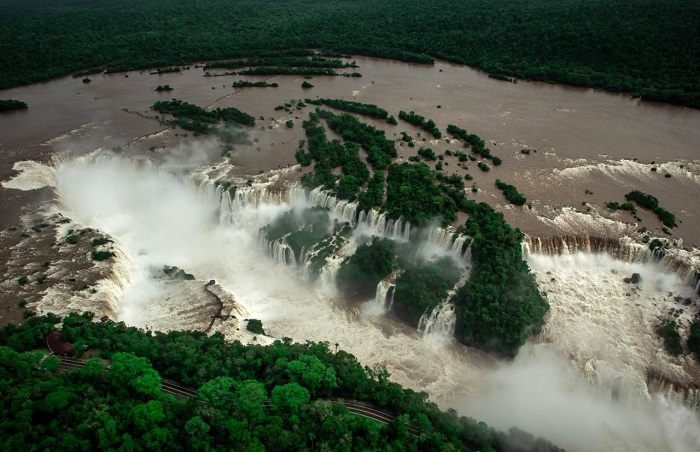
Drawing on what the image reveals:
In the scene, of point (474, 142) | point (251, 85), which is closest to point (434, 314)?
point (474, 142)

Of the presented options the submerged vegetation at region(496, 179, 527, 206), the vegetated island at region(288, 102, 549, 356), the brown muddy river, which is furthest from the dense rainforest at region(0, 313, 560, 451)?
the submerged vegetation at region(496, 179, 527, 206)

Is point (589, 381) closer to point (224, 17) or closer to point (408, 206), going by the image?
point (408, 206)

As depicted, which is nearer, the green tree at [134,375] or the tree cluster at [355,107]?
the green tree at [134,375]

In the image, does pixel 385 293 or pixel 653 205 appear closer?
pixel 385 293

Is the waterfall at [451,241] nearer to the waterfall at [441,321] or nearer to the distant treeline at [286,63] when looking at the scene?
the waterfall at [441,321]

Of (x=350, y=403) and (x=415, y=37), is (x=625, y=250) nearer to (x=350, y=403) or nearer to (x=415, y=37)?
(x=350, y=403)

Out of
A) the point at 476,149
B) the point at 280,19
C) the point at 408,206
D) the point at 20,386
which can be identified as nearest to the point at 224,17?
the point at 280,19

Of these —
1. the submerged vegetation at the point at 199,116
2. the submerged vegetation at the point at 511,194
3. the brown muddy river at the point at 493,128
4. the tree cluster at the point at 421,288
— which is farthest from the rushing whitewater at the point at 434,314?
the submerged vegetation at the point at 199,116
